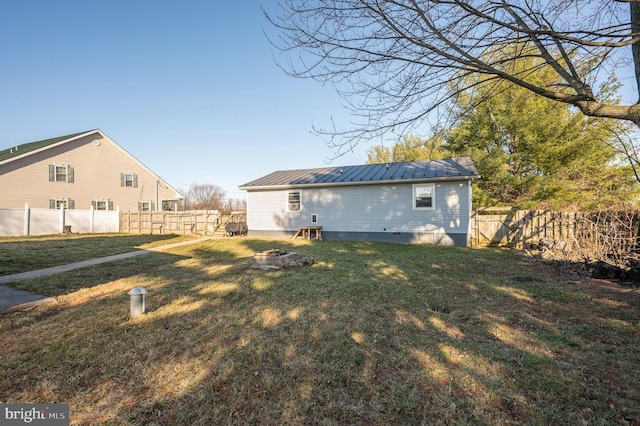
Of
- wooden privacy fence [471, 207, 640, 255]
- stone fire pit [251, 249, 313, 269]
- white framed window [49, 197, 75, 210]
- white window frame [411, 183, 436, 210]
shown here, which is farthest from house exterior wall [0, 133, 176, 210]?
wooden privacy fence [471, 207, 640, 255]

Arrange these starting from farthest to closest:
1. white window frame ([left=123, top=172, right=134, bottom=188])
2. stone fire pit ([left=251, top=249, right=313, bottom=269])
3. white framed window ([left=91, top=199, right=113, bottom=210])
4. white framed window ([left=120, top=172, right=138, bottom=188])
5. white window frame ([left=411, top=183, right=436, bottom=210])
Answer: white window frame ([left=123, top=172, right=134, bottom=188]) → white framed window ([left=120, top=172, right=138, bottom=188]) → white framed window ([left=91, top=199, right=113, bottom=210]) → white window frame ([left=411, top=183, right=436, bottom=210]) → stone fire pit ([left=251, top=249, right=313, bottom=269])

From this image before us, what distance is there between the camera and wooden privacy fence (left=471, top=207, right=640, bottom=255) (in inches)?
265

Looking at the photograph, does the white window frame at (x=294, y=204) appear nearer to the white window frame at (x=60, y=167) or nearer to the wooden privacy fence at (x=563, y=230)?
the wooden privacy fence at (x=563, y=230)

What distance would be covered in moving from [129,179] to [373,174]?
1962 cm

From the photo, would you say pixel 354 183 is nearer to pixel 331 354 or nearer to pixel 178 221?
pixel 331 354

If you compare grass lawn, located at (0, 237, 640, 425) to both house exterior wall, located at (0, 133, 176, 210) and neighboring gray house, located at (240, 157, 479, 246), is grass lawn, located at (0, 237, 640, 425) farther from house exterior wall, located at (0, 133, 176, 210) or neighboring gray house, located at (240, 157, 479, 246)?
house exterior wall, located at (0, 133, 176, 210)

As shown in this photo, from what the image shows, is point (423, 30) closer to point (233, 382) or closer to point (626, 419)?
point (626, 419)

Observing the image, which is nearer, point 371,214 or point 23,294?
point 23,294

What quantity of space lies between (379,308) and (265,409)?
2564mm

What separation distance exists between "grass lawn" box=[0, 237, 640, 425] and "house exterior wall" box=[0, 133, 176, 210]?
18204 millimetres

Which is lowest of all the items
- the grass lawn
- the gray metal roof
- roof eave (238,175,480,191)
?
the grass lawn

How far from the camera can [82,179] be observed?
2048 cm

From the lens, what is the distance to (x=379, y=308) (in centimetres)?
433

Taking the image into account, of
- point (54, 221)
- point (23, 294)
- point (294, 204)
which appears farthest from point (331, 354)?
point (54, 221)
